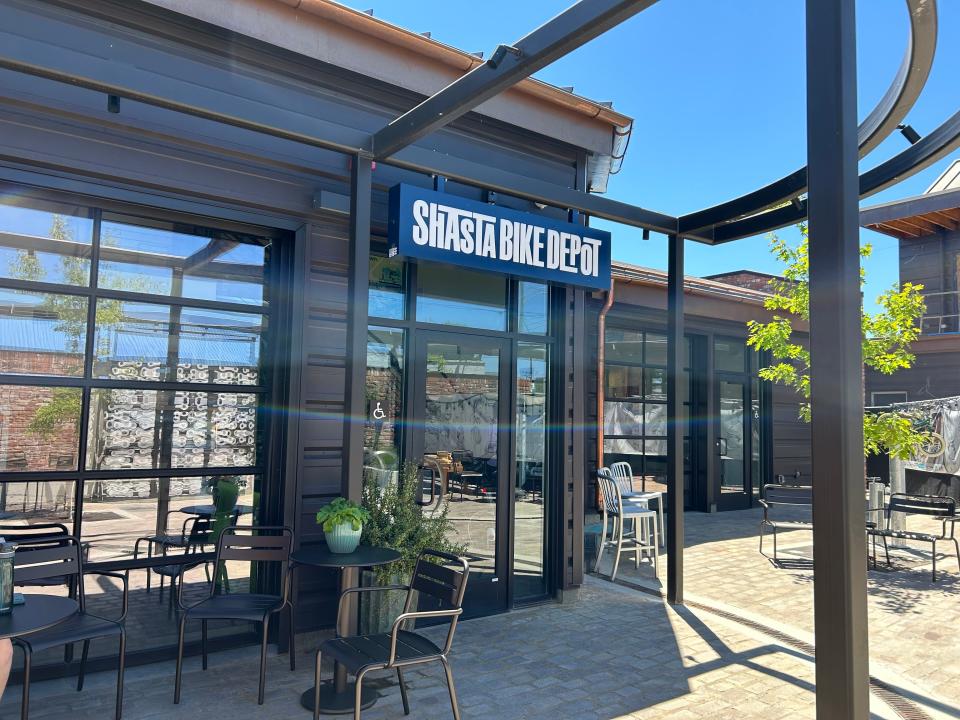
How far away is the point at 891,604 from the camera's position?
18.2ft

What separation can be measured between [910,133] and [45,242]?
188 inches

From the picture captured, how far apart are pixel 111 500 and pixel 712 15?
4451mm

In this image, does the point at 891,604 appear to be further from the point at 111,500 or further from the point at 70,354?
the point at 70,354

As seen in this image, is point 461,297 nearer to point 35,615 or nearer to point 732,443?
point 35,615

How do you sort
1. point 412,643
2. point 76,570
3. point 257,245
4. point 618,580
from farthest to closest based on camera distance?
1. point 618,580
2. point 257,245
3. point 76,570
4. point 412,643

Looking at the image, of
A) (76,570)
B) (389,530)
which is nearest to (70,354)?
(76,570)

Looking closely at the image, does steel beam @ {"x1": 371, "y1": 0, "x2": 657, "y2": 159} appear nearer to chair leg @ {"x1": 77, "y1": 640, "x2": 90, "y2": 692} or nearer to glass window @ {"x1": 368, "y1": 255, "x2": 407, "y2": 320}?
glass window @ {"x1": 368, "y1": 255, "x2": 407, "y2": 320}

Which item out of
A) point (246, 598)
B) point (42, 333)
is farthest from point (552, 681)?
point (42, 333)

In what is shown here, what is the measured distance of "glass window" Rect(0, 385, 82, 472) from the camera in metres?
3.58

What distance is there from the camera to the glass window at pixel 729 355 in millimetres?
10422

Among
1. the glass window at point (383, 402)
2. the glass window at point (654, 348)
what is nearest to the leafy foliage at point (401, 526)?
the glass window at point (383, 402)

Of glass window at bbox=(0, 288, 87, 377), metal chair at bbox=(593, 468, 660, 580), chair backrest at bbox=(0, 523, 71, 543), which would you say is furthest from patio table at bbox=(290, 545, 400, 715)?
metal chair at bbox=(593, 468, 660, 580)

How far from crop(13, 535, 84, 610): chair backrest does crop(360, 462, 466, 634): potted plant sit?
59.4 inches

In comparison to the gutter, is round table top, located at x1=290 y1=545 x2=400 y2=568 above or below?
below
